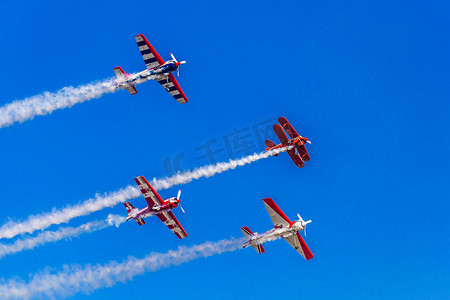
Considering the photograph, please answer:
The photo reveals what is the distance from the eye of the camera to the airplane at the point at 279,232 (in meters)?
46.8

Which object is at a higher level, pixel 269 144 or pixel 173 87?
pixel 173 87

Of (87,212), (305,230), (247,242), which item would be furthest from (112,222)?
(305,230)

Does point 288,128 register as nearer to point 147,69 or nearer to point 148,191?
point 147,69

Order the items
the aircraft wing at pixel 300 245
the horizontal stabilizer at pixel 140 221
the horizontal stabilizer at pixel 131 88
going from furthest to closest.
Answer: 1. the aircraft wing at pixel 300 245
2. the horizontal stabilizer at pixel 131 88
3. the horizontal stabilizer at pixel 140 221

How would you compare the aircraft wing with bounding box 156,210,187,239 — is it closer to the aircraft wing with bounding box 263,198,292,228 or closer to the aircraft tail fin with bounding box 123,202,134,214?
the aircraft tail fin with bounding box 123,202,134,214

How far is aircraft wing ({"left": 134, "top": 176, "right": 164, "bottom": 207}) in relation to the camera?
151 ft

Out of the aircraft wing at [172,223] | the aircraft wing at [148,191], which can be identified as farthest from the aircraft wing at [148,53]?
the aircraft wing at [172,223]

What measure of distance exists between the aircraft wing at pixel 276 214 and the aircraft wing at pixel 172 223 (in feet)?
32.2

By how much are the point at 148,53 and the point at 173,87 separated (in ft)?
19.6

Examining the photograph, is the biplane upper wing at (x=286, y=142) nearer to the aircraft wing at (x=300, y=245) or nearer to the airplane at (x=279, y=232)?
the airplane at (x=279, y=232)

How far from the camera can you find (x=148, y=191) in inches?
1817

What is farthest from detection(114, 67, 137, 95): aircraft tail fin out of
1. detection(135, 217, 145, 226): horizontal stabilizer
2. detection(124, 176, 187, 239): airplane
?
detection(135, 217, 145, 226): horizontal stabilizer

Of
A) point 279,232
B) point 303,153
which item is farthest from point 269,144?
point 279,232

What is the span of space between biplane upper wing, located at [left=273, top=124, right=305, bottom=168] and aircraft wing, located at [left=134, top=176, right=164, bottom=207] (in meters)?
15.3
